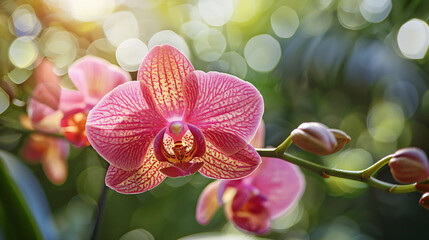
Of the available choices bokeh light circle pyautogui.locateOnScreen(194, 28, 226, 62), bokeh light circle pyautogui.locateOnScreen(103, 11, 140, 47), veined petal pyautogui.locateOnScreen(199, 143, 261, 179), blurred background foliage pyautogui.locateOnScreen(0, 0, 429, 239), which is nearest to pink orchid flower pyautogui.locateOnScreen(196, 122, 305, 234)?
veined petal pyautogui.locateOnScreen(199, 143, 261, 179)

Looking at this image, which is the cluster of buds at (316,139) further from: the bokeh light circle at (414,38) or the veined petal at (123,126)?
the bokeh light circle at (414,38)

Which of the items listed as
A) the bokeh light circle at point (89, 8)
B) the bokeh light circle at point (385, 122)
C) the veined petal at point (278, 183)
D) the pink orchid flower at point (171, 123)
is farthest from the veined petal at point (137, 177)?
the bokeh light circle at point (385, 122)

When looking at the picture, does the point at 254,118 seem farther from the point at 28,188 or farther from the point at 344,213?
the point at 344,213

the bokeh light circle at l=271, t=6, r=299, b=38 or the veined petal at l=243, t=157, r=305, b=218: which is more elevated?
the bokeh light circle at l=271, t=6, r=299, b=38

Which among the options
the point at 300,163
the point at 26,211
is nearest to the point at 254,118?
the point at 300,163

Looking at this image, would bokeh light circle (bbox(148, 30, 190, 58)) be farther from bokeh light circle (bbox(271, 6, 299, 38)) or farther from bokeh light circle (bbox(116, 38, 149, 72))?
bokeh light circle (bbox(271, 6, 299, 38))

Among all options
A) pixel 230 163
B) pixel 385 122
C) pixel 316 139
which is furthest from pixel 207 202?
pixel 385 122

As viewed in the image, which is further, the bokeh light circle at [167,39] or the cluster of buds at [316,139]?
the bokeh light circle at [167,39]
